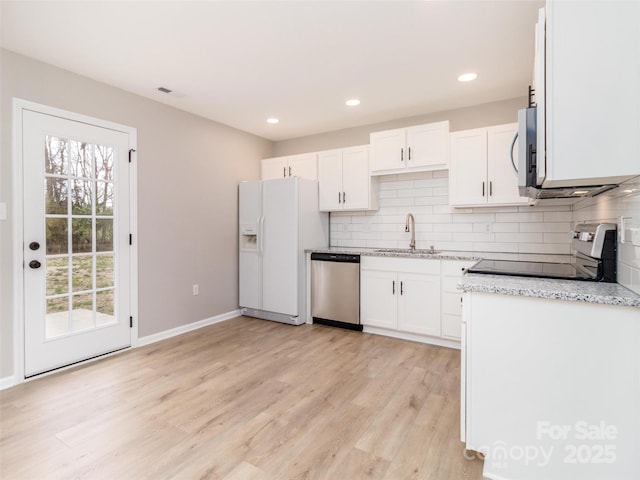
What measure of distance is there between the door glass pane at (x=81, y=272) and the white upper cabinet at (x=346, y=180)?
258cm

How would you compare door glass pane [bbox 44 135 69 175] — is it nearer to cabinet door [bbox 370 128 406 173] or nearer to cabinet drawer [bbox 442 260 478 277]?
cabinet door [bbox 370 128 406 173]

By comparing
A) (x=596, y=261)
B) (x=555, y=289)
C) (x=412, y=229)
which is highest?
(x=412, y=229)

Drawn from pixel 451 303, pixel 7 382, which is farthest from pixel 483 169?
pixel 7 382

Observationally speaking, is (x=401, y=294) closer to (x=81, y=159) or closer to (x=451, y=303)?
(x=451, y=303)

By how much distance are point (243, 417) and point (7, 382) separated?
1.89 metres

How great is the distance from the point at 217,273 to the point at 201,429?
245 centimetres

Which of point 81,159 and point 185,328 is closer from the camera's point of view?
point 81,159

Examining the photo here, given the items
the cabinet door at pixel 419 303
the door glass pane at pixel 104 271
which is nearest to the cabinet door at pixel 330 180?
the cabinet door at pixel 419 303

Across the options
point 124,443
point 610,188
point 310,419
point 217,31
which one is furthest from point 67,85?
point 610,188

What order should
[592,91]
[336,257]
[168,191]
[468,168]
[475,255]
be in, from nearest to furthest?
1. [592,91]
2. [468,168]
3. [475,255]
4. [168,191]
5. [336,257]

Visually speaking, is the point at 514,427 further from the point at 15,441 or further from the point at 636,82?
the point at 15,441

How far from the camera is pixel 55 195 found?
2789 millimetres

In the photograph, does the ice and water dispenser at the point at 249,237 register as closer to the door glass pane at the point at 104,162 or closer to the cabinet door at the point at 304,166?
the cabinet door at the point at 304,166

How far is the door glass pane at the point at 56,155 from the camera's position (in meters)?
2.74
